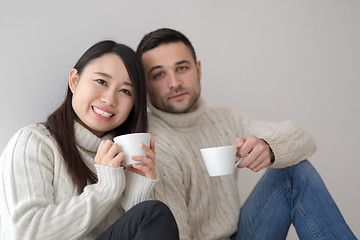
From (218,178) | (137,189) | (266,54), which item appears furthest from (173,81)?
(266,54)

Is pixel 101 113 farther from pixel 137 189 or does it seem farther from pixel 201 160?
pixel 201 160

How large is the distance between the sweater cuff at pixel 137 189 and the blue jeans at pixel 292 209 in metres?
0.55

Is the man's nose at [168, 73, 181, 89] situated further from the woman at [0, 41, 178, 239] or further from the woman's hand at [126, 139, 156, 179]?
the woman's hand at [126, 139, 156, 179]

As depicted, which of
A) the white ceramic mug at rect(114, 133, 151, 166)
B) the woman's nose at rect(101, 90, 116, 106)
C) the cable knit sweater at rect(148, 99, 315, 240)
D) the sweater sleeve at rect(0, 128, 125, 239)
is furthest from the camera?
the cable knit sweater at rect(148, 99, 315, 240)

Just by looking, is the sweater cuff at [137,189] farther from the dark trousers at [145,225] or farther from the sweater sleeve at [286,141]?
the sweater sleeve at [286,141]

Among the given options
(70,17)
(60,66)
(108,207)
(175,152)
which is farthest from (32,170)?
(70,17)

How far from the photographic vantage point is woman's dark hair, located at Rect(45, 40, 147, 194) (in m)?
1.03

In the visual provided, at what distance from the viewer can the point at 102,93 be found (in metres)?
1.10

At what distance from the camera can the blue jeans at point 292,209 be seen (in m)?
1.19

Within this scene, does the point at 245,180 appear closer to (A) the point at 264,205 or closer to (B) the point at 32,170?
Answer: (A) the point at 264,205

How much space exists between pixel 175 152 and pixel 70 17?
2.37 ft

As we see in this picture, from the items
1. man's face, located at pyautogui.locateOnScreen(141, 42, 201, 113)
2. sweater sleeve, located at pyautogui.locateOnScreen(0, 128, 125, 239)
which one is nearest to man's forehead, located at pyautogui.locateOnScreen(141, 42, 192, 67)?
man's face, located at pyautogui.locateOnScreen(141, 42, 201, 113)

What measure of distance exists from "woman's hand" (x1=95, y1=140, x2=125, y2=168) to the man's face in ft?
1.68

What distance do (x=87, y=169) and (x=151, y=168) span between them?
21 cm
